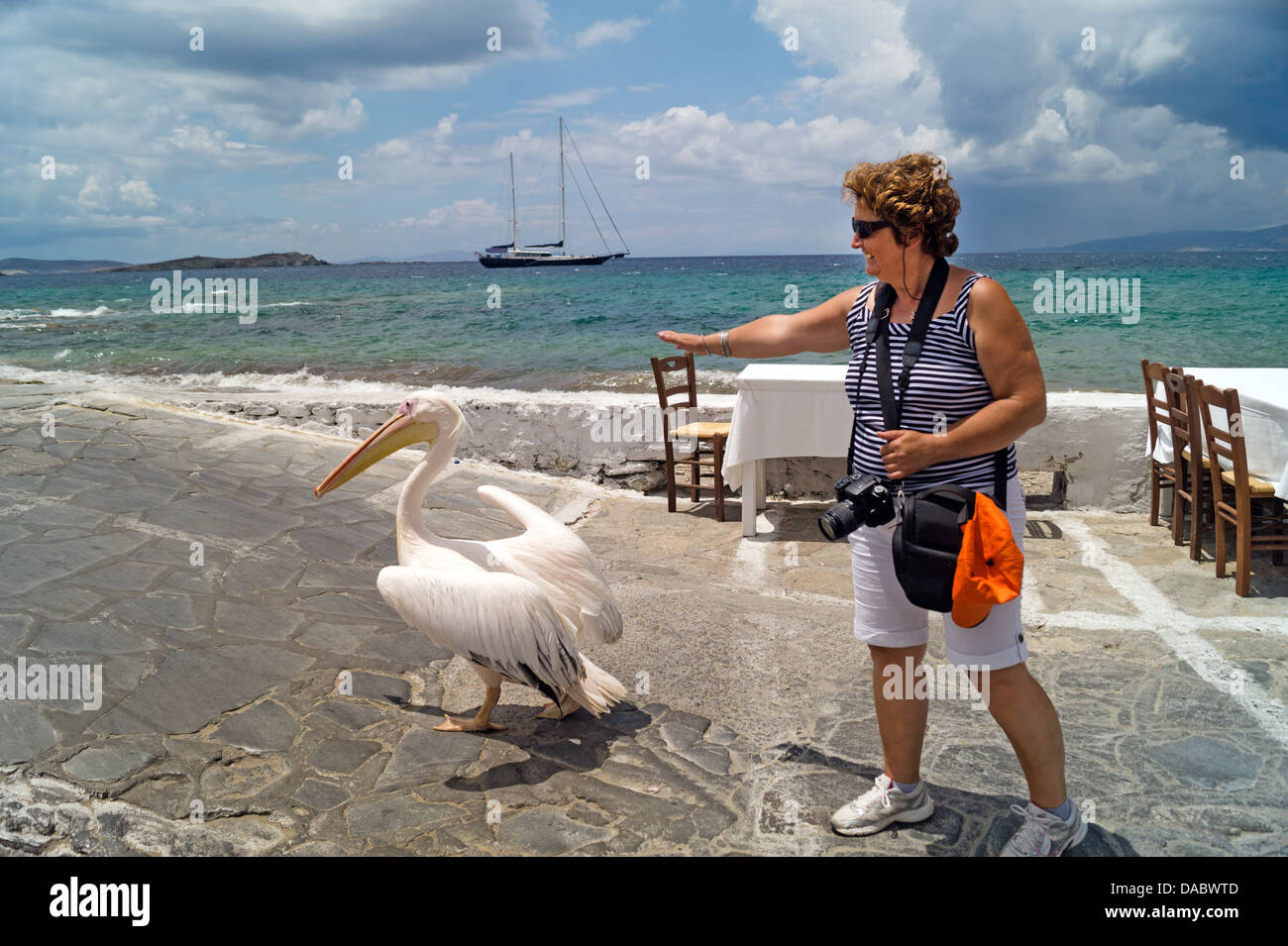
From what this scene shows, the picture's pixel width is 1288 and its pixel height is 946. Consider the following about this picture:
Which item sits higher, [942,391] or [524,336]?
[524,336]

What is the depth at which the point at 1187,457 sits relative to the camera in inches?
228

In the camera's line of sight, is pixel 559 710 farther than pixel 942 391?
Yes

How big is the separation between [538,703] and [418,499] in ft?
3.25

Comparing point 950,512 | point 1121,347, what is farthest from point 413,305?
point 950,512

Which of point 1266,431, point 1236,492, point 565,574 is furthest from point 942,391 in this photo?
point 1266,431

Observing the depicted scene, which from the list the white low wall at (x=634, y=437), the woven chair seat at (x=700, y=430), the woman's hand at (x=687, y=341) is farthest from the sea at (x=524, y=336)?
the woman's hand at (x=687, y=341)

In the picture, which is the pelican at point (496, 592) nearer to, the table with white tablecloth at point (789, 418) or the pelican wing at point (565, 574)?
the pelican wing at point (565, 574)

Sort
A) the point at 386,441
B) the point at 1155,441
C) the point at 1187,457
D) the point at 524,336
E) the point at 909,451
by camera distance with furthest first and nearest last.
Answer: the point at 524,336
the point at 1155,441
the point at 1187,457
the point at 386,441
the point at 909,451

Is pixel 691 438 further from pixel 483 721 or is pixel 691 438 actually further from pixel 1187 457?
pixel 483 721

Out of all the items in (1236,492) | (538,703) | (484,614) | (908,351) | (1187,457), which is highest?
(908,351)

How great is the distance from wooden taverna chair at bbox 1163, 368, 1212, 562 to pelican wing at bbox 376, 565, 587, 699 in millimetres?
4115

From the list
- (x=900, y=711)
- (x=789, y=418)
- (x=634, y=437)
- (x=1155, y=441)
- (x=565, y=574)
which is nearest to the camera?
(x=900, y=711)

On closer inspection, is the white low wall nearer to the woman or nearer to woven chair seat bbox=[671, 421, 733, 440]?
woven chair seat bbox=[671, 421, 733, 440]
